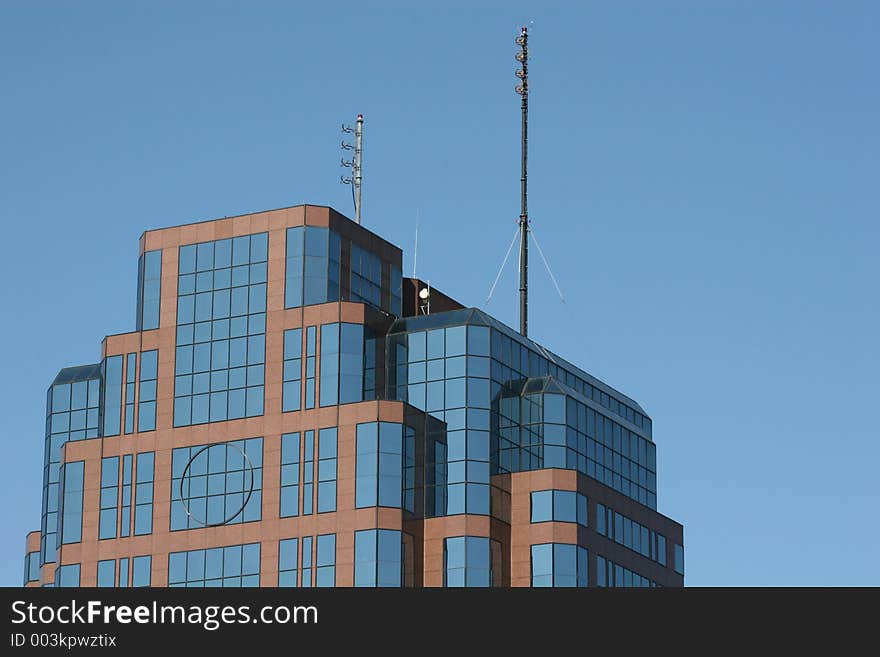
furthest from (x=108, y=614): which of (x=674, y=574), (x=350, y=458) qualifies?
(x=674, y=574)

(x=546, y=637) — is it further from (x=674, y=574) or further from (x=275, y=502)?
(x=674, y=574)

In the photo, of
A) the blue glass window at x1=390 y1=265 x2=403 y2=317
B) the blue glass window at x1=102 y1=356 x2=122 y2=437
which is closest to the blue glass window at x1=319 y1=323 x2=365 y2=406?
the blue glass window at x1=390 y1=265 x2=403 y2=317

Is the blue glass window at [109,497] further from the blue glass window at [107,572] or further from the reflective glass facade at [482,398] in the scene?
the reflective glass facade at [482,398]

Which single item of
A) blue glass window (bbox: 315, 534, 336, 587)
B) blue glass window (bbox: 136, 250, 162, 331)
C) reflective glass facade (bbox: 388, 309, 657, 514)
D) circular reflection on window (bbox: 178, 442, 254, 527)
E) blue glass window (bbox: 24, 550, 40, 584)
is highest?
blue glass window (bbox: 136, 250, 162, 331)

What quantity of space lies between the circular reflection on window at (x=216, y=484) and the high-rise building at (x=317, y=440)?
0.10 meters

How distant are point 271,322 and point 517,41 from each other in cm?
2680

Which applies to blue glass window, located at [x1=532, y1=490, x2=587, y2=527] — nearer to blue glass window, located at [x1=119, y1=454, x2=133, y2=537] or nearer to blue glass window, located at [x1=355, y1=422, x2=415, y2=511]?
blue glass window, located at [x1=355, y1=422, x2=415, y2=511]

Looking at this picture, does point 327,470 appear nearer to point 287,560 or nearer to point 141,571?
point 287,560

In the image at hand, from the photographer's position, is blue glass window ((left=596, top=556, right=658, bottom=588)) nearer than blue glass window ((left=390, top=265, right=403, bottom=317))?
Yes

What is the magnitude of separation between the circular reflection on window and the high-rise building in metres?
0.10

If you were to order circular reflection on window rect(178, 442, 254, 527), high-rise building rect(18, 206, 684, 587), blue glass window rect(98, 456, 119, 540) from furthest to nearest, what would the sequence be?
blue glass window rect(98, 456, 119, 540)
circular reflection on window rect(178, 442, 254, 527)
high-rise building rect(18, 206, 684, 587)

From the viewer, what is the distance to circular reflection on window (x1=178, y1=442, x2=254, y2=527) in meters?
117

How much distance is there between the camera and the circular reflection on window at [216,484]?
117 metres

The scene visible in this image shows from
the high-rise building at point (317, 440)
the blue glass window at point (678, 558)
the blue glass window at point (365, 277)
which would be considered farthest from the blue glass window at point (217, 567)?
the blue glass window at point (678, 558)
